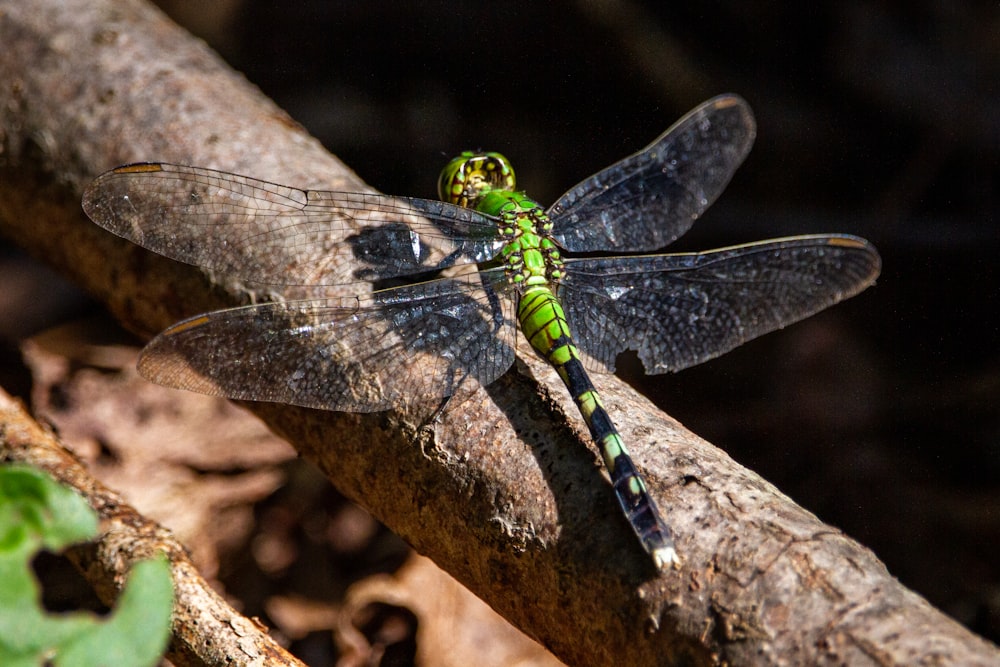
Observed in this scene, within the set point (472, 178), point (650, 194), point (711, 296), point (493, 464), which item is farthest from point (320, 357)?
point (650, 194)

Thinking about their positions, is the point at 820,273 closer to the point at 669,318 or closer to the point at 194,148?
the point at 669,318

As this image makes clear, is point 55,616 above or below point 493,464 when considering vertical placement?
below

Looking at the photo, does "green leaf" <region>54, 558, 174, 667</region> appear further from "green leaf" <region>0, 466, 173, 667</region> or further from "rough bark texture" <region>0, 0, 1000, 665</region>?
"rough bark texture" <region>0, 0, 1000, 665</region>

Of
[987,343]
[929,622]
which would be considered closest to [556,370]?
[929,622]

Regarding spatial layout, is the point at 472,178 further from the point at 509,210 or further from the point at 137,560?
the point at 137,560

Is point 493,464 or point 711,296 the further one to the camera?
point 711,296

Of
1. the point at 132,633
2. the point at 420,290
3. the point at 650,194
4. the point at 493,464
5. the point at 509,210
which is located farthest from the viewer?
the point at 650,194

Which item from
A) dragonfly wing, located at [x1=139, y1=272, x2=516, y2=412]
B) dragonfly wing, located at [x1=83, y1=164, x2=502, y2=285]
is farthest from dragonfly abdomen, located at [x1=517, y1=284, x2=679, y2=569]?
dragonfly wing, located at [x1=83, y1=164, x2=502, y2=285]
